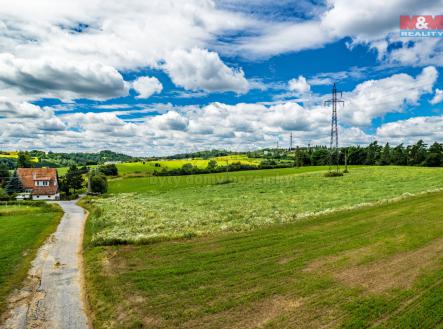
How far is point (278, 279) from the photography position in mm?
14992

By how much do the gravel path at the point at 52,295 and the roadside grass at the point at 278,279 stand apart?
72 centimetres

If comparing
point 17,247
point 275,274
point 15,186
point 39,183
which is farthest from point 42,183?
point 275,274

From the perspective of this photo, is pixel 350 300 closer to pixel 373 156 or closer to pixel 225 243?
pixel 225 243

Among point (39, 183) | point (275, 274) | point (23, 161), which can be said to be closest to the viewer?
point (275, 274)

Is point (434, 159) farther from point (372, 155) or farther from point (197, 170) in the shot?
point (197, 170)

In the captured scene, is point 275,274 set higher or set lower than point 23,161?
lower

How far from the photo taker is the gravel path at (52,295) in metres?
12.5

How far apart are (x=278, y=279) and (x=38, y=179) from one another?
286ft

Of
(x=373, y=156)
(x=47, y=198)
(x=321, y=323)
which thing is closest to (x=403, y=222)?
(x=321, y=323)

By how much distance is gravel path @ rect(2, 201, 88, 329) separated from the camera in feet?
40.9

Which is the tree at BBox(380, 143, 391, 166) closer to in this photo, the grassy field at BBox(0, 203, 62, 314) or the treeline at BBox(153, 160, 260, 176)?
the treeline at BBox(153, 160, 260, 176)

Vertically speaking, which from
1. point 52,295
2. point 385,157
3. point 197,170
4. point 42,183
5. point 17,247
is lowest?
point 42,183

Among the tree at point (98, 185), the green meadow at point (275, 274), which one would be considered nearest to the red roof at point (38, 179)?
the tree at point (98, 185)

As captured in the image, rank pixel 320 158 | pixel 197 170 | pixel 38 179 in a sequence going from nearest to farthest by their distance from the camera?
pixel 38 179 < pixel 197 170 < pixel 320 158
